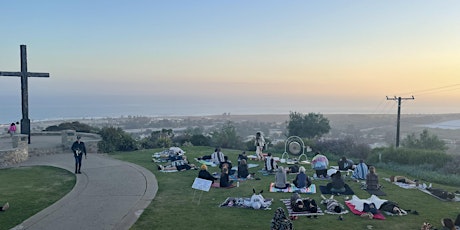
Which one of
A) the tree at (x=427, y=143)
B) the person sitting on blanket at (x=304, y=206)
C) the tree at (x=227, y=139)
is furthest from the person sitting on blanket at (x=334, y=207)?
the tree at (x=427, y=143)

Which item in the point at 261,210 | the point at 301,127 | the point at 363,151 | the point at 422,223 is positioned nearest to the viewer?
the point at 422,223

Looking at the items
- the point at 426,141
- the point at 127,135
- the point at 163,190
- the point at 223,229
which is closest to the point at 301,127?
the point at 426,141

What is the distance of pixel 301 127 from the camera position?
37594 millimetres

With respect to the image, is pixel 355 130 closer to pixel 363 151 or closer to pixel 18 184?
pixel 363 151

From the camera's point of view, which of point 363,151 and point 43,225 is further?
point 363,151

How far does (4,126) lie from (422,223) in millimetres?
31471

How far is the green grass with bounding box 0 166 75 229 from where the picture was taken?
11703mm

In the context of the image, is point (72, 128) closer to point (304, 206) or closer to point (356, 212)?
point (304, 206)

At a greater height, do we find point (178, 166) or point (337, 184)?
point (337, 184)

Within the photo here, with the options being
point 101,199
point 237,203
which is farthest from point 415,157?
point 101,199

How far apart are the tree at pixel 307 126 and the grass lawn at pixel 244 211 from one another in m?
20.3

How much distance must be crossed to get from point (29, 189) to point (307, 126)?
1070 inches

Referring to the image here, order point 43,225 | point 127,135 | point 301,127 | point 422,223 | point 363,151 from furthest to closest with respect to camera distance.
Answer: point 301,127
point 127,135
point 363,151
point 422,223
point 43,225

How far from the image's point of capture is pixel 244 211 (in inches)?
487
